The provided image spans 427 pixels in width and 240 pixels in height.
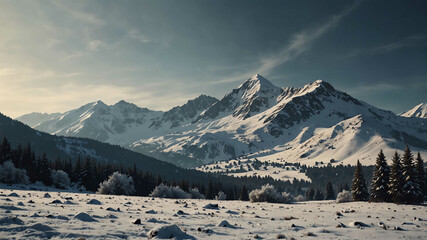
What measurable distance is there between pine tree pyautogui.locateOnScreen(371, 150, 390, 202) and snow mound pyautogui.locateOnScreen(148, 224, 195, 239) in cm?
6166

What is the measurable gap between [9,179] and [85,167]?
118 ft

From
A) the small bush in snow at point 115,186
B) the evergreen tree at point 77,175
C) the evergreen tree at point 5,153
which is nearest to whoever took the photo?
the small bush in snow at point 115,186

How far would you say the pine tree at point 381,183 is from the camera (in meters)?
63.6

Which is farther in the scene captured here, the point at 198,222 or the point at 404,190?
the point at 404,190

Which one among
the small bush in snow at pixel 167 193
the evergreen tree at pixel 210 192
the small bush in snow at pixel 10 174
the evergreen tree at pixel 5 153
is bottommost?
the evergreen tree at pixel 210 192

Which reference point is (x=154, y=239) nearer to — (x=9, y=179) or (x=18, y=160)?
(x=9, y=179)

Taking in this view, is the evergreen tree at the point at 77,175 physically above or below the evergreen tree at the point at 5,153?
below

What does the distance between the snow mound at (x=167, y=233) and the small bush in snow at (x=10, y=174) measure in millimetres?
66386

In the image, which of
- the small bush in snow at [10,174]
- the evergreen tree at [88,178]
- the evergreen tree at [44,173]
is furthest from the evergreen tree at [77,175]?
the small bush in snow at [10,174]

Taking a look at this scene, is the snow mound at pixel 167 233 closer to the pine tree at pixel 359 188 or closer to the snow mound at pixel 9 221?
the snow mound at pixel 9 221

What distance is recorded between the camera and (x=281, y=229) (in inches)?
931

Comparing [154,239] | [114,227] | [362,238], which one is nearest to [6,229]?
[114,227]

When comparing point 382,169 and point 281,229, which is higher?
point 382,169

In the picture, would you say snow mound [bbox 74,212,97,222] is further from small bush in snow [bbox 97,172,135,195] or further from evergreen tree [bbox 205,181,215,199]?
evergreen tree [bbox 205,181,215,199]
